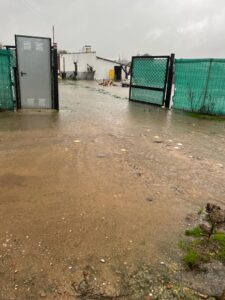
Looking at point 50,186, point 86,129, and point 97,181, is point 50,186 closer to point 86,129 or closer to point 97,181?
point 97,181

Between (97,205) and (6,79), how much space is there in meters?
5.97

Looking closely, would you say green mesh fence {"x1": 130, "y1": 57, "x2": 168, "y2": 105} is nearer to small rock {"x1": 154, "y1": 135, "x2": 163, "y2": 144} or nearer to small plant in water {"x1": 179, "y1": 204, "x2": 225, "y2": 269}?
small rock {"x1": 154, "y1": 135, "x2": 163, "y2": 144}

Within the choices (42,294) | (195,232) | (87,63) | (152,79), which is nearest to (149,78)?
(152,79)

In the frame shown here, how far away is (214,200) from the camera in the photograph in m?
3.09

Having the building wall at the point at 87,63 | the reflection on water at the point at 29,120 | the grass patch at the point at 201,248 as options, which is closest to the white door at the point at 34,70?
the reflection on water at the point at 29,120

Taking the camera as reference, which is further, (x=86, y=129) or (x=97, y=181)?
(x=86, y=129)

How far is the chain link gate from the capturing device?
9195 millimetres

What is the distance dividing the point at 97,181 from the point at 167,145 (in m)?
2.22

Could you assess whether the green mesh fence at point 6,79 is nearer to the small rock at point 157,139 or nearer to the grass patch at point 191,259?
the small rock at point 157,139

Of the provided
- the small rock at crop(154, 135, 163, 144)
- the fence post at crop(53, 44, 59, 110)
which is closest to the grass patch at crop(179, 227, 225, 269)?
the small rock at crop(154, 135, 163, 144)

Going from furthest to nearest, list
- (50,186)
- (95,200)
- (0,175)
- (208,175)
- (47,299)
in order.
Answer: (208,175) → (0,175) → (50,186) → (95,200) → (47,299)

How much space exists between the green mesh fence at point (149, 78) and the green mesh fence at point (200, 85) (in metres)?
0.64

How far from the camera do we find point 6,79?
7379 millimetres

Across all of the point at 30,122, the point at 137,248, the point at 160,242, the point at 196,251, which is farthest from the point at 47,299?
the point at 30,122
